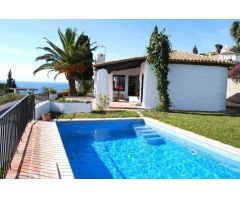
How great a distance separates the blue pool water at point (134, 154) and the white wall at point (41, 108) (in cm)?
134

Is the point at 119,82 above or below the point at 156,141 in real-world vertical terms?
above

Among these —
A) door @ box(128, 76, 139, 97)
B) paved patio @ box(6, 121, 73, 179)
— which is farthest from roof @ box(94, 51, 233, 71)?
paved patio @ box(6, 121, 73, 179)

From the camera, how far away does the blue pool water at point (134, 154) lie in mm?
8938

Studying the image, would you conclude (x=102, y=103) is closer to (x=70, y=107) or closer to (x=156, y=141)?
(x=70, y=107)

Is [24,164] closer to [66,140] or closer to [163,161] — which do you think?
[163,161]

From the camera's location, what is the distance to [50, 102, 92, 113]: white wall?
17.6 metres

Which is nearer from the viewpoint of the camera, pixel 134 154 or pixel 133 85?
pixel 134 154

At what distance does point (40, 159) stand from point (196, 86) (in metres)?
15.0

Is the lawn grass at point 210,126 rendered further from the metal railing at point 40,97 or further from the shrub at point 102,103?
the metal railing at point 40,97

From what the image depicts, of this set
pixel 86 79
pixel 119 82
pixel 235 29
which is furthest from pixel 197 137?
pixel 235 29

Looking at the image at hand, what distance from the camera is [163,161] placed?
10164mm

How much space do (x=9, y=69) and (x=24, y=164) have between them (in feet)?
112

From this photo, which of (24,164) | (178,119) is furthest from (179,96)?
(24,164)

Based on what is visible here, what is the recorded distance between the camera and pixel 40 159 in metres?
7.66
